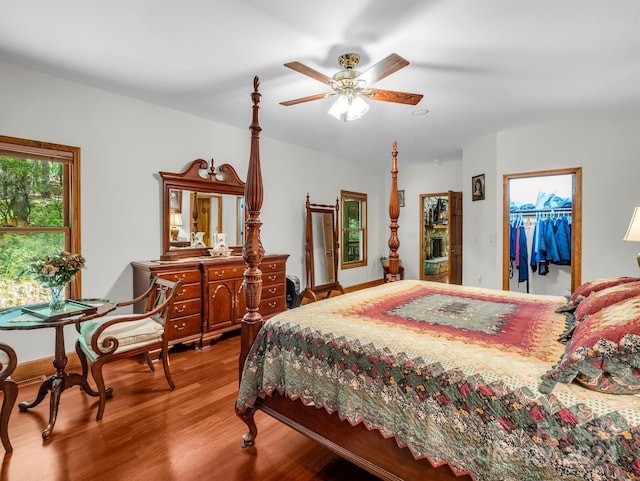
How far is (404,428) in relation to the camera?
1.34 metres

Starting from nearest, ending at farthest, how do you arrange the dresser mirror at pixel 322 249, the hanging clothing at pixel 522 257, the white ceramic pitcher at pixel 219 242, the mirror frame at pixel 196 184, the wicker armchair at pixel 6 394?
1. the wicker armchair at pixel 6 394
2. the mirror frame at pixel 196 184
3. the white ceramic pitcher at pixel 219 242
4. the hanging clothing at pixel 522 257
5. the dresser mirror at pixel 322 249

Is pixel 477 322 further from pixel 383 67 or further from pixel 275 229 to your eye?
pixel 275 229

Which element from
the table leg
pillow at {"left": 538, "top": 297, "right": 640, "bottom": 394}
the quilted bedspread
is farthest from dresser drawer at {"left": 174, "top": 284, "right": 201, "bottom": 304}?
pillow at {"left": 538, "top": 297, "right": 640, "bottom": 394}

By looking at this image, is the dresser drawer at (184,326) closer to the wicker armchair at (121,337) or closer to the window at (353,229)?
the wicker armchair at (121,337)

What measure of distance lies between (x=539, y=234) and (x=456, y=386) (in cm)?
489

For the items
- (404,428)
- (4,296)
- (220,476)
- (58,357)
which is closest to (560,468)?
(404,428)

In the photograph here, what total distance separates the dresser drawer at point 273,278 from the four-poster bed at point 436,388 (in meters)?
2.18

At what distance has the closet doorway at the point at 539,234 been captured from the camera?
4957mm

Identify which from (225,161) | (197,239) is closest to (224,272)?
(197,239)

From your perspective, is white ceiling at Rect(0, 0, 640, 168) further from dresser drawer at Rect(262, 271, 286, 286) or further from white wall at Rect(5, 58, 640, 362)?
dresser drawer at Rect(262, 271, 286, 286)

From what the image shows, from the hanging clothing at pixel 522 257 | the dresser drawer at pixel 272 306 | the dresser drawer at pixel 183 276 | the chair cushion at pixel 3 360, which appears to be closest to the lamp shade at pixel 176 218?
the dresser drawer at pixel 183 276

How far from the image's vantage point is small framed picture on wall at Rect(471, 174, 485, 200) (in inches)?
194

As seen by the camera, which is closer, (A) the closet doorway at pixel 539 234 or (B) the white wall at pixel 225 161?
(B) the white wall at pixel 225 161

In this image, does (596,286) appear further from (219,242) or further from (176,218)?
(176,218)
